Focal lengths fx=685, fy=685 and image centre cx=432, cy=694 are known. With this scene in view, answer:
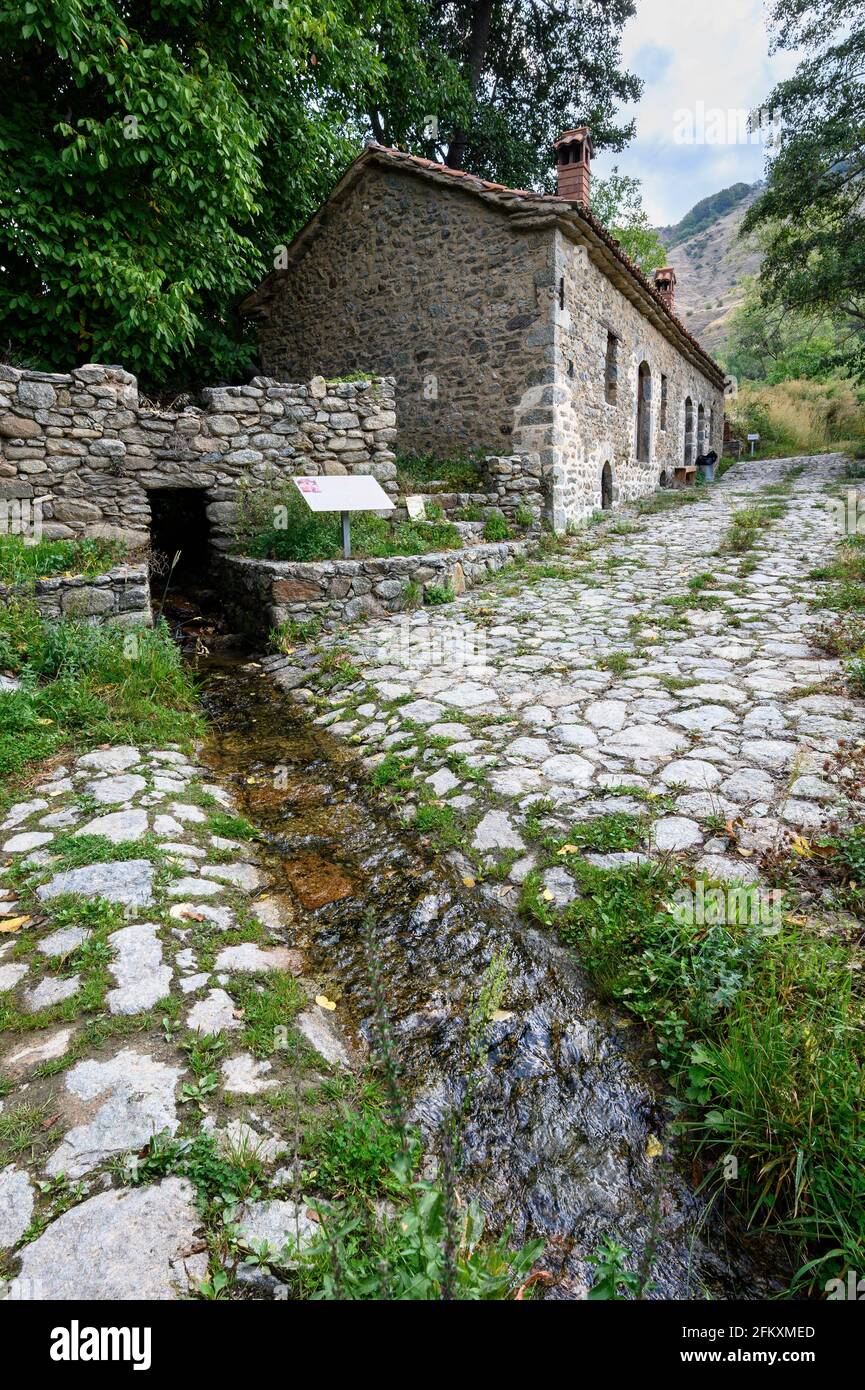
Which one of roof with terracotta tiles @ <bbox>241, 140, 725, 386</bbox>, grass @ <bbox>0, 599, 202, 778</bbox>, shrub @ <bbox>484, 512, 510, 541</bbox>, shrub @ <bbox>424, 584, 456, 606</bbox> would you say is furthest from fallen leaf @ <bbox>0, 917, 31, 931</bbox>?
roof with terracotta tiles @ <bbox>241, 140, 725, 386</bbox>

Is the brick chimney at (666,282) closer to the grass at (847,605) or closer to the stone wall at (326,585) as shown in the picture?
the grass at (847,605)

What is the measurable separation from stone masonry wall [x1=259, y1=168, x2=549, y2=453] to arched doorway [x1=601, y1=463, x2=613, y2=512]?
3.57 meters

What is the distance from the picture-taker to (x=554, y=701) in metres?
4.57

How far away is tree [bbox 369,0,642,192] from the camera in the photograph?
1555cm

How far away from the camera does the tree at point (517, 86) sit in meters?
15.6

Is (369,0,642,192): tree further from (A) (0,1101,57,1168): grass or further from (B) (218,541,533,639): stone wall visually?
(A) (0,1101,57,1168): grass

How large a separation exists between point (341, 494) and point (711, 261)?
99482 mm

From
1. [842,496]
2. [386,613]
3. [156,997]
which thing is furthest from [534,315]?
[156,997]

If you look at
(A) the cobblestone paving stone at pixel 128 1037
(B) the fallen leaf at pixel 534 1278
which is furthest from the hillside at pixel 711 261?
(B) the fallen leaf at pixel 534 1278

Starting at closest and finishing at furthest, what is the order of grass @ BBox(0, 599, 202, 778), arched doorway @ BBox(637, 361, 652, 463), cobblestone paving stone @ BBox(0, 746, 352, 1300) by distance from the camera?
cobblestone paving stone @ BBox(0, 746, 352, 1300) < grass @ BBox(0, 599, 202, 778) < arched doorway @ BBox(637, 361, 652, 463)

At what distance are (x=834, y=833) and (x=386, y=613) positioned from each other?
5.19 m

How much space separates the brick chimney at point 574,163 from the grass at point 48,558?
9.09 m

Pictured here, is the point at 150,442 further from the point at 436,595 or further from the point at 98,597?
the point at 436,595
